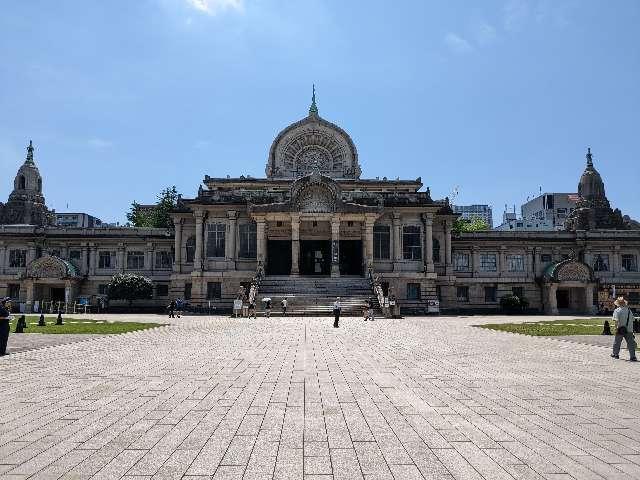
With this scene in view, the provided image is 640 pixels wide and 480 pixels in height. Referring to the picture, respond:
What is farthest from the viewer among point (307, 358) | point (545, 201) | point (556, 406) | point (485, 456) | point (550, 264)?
point (545, 201)

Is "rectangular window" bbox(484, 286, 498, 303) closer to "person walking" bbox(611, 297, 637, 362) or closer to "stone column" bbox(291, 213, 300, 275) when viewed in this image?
"stone column" bbox(291, 213, 300, 275)

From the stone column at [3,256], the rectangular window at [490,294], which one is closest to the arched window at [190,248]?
the stone column at [3,256]

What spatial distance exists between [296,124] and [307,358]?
183 ft

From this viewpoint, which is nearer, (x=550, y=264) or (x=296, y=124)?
(x=550, y=264)

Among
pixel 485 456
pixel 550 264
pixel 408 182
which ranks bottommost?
pixel 485 456

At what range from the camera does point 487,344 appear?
22.6 metres

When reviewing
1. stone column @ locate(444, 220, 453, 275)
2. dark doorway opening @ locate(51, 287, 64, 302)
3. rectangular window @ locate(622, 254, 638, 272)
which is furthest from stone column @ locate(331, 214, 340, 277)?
rectangular window @ locate(622, 254, 638, 272)

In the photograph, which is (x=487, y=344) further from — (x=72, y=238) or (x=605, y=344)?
(x=72, y=238)

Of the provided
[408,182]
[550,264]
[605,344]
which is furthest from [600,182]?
[605,344]

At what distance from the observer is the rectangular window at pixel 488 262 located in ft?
214

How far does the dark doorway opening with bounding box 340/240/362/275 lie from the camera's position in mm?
60688

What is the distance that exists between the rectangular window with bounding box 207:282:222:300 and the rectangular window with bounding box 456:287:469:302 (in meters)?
26.8

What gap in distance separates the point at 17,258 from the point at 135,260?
12.9 meters

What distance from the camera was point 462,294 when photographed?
6431cm
